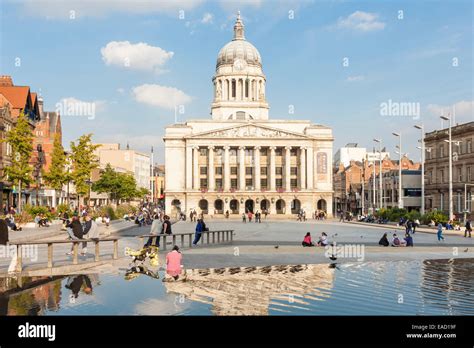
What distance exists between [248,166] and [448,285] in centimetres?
10830

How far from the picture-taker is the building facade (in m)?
81.5

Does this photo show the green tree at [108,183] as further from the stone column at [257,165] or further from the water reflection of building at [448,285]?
the water reflection of building at [448,285]

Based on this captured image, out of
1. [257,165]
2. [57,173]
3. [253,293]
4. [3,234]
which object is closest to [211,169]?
[257,165]

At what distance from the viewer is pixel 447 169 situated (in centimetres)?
8838

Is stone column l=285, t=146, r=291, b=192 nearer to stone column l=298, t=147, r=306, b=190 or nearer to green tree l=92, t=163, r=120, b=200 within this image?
stone column l=298, t=147, r=306, b=190

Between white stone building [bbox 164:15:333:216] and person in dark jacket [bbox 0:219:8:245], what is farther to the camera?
white stone building [bbox 164:15:333:216]

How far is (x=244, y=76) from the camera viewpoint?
5748 inches

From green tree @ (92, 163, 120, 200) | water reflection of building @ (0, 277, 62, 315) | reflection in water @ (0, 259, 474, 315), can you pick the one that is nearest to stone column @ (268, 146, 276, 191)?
green tree @ (92, 163, 120, 200)

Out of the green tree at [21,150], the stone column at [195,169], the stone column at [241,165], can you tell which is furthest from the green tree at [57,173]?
the stone column at [241,165]

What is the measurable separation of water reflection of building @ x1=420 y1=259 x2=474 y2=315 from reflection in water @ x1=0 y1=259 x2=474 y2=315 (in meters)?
0.03

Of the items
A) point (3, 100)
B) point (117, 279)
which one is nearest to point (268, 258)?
point (117, 279)

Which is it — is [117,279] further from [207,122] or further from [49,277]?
[207,122]

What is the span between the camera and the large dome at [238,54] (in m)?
149

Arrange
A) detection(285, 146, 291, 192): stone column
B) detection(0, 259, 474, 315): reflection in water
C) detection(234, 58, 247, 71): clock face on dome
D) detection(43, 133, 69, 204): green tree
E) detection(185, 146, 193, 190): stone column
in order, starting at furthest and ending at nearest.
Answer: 1. detection(234, 58, 247, 71): clock face on dome
2. detection(285, 146, 291, 192): stone column
3. detection(185, 146, 193, 190): stone column
4. detection(43, 133, 69, 204): green tree
5. detection(0, 259, 474, 315): reflection in water
